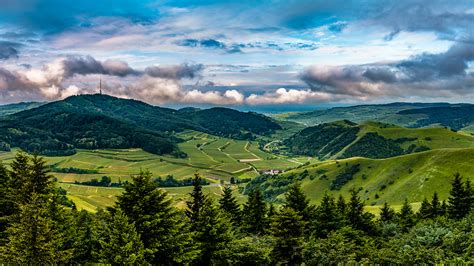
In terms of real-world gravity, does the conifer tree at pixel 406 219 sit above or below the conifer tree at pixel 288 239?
below

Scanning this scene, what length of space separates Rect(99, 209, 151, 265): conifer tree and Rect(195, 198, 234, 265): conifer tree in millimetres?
10993

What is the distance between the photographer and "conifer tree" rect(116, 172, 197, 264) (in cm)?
4050

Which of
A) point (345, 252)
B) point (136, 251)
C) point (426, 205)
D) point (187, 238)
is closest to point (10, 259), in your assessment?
point (136, 251)

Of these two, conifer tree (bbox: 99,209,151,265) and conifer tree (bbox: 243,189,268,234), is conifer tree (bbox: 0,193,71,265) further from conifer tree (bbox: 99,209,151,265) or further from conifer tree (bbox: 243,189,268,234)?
conifer tree (bbox: 243,189,268,234)

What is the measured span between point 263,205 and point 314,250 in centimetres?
2348

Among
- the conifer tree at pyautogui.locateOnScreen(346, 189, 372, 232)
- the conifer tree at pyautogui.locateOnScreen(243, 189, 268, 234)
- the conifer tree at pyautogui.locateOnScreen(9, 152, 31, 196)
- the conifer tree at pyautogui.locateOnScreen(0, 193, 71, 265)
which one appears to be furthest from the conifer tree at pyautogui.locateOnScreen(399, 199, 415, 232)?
the conifer tree at pyautogui.locateOnScreen(9, 152, 31, 196)

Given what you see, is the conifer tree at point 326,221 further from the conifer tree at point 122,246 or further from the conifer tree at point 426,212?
the conifer tree at point 426,212

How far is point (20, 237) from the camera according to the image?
40.1 metres

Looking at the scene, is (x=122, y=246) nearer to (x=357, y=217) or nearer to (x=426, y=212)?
(x=357, y=217)

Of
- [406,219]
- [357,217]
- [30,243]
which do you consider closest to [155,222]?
[30,243]

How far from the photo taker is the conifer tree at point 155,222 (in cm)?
4050

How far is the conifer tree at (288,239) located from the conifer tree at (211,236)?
767cm

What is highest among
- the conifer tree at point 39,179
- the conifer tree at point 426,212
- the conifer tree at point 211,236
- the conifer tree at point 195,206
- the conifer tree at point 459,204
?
the conifer tree at point 39,179

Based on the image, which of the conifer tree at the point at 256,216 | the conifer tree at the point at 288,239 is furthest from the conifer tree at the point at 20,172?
the conifer tree at the point at 256,216
